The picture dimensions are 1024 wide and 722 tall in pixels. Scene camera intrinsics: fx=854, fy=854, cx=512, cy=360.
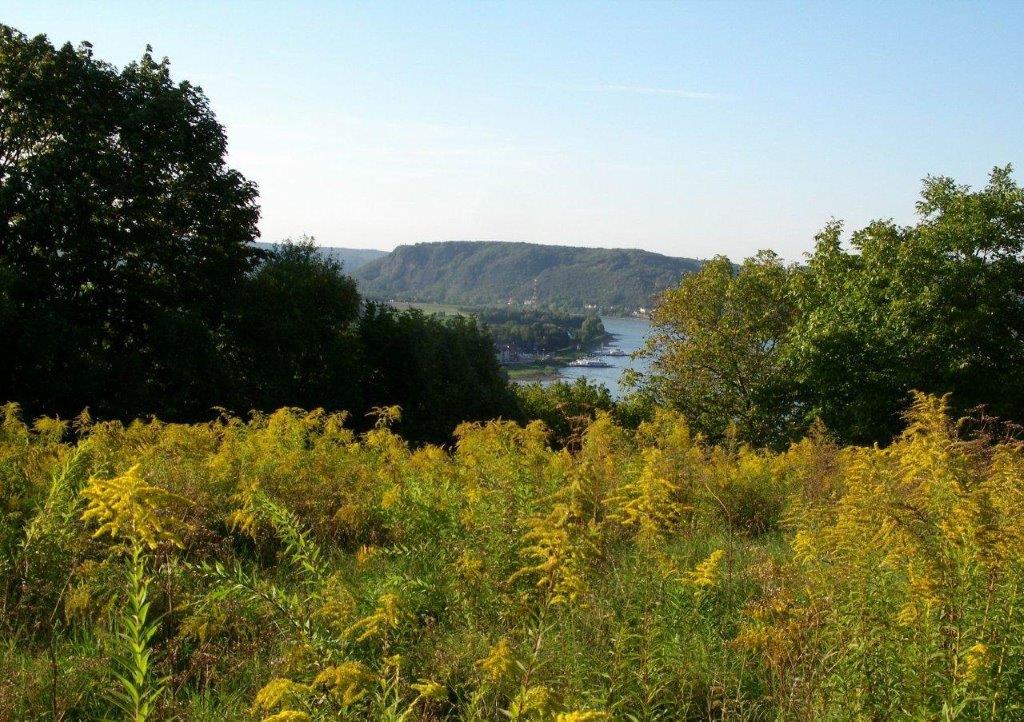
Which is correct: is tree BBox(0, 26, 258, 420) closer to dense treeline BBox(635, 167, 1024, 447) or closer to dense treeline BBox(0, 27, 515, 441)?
dense treeline BBox(0, 27, 515, 441)

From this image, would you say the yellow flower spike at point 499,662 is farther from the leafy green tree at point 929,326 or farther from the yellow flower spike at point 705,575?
the leafy green tree at point 929,326

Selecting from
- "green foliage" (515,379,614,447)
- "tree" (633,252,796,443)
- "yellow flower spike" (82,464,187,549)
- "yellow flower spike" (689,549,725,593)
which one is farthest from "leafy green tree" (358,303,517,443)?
"yellow flower spike" (82,464,187,549)

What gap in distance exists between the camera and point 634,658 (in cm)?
346

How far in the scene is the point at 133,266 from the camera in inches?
817

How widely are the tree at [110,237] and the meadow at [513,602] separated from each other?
44.7 ft

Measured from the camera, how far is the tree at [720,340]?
28547 millimetres

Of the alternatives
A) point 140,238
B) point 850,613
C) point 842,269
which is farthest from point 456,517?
point 842,269

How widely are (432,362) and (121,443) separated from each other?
20.9 meters

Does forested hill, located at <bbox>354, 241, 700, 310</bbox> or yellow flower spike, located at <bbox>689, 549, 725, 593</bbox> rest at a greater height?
forested hill, located at <bbox>354, 241, 700, 310</bbox>

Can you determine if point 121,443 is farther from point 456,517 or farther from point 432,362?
point 432,362

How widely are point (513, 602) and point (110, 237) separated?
1858 cm

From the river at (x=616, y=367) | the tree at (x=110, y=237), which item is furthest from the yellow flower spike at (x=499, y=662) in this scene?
the tree at (x=110, y=237)

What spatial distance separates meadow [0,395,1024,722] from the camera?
309 centimetres

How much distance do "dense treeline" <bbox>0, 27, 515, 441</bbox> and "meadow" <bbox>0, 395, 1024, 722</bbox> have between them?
13643mm
